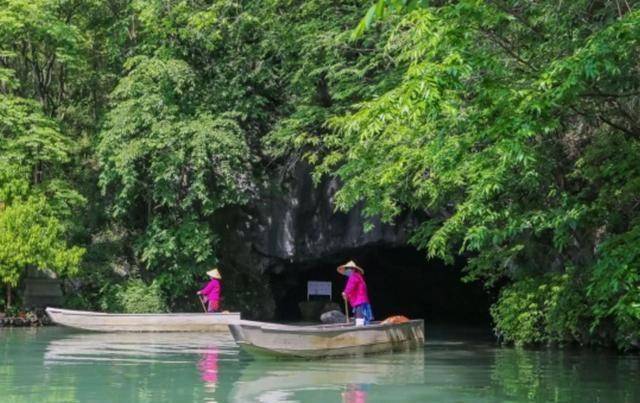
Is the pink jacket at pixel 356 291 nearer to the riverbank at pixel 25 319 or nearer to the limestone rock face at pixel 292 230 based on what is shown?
the limestone rock face at pixel 292 230

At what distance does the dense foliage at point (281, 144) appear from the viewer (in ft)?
39.9

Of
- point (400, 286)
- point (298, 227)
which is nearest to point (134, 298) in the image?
point (298, 227)

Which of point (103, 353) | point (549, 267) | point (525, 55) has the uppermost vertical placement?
point (525, 55)

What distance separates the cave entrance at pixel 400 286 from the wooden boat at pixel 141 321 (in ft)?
17.7

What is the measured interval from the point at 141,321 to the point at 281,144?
561 centimetres

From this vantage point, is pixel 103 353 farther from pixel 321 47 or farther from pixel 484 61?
pixel 484 61

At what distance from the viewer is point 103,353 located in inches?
671

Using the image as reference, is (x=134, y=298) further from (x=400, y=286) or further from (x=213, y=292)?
(x=400, y=286)

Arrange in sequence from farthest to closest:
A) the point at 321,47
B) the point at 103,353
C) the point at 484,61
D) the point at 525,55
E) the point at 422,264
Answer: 1. the point at 422,264
2. the point at 321,47
3. the point at 103,353
4. the point at 525,55
5. the point at 484,61

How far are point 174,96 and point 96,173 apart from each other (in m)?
4.41

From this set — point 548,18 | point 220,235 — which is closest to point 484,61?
point 548,18

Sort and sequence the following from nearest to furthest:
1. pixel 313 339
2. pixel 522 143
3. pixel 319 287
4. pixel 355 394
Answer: pixel 522 143, pixel 355 394, pixel 313 339, pixel 319 287

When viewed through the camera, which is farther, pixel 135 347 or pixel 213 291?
pixel 213 291

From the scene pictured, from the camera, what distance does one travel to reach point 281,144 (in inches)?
907
